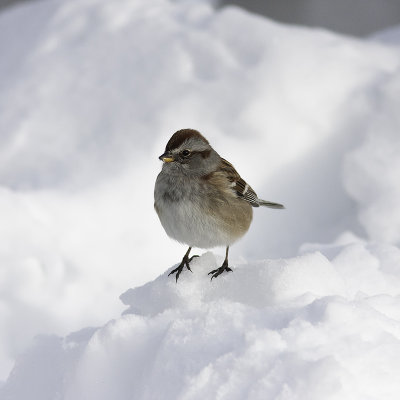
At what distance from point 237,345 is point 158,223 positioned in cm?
252

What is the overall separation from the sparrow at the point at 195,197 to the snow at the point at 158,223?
0.48 ft

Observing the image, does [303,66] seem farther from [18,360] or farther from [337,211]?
[18,360]

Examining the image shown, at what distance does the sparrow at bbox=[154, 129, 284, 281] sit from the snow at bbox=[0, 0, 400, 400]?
5.7 inches

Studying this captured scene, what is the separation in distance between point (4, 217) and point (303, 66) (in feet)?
8.69

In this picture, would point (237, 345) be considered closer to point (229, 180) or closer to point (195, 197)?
point (195, 197)

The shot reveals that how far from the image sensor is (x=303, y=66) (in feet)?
17.9

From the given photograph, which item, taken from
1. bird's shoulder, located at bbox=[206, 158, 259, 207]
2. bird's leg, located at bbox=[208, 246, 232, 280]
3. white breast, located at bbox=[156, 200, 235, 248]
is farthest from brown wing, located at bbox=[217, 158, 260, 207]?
bird's leg, located at bbox=[208, 246, 232, 280]

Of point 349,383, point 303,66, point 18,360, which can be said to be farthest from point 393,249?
point 303,66

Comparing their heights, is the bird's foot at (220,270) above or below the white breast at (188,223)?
below

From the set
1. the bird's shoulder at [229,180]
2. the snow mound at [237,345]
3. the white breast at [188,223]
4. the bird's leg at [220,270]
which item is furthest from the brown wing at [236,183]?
the snow mound at [237,345]

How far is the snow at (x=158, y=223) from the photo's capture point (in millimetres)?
2258

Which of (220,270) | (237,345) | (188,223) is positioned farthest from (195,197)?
(237,345)

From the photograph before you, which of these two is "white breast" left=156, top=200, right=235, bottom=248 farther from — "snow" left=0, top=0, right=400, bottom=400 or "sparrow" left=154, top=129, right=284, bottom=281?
"snow" left=0, top=0, right=400, bottom=400

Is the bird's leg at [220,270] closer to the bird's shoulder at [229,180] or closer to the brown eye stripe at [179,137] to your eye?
the bird's shoulder at [229,180]
